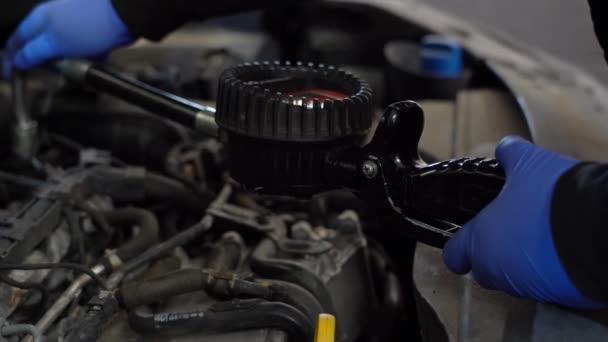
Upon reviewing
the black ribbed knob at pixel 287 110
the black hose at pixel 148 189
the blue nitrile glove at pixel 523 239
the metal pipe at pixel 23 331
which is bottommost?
the black hose at pixel 148 189

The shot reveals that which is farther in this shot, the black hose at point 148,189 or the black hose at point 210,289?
the black hose at point 148,189

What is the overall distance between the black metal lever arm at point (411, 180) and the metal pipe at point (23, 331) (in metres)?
0.35

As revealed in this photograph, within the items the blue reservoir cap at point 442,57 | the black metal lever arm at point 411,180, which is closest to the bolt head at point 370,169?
the black metal lever arm at point 411,180

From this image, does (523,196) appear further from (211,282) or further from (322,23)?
(322,23)

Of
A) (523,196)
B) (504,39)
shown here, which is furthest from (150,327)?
(504,39)

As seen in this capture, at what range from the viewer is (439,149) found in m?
1.24

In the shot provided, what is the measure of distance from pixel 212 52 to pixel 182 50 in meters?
0.11

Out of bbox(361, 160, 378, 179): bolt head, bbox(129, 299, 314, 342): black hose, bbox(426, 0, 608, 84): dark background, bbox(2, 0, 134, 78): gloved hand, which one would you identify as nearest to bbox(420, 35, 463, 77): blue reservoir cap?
bbox(2, 0, 134, 78): gloved hand

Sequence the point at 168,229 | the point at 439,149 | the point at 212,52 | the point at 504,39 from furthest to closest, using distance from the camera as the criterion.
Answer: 1. the point at 504,39
2. the point at 212,52
3. the point at 439,149
4. the point at 168,229

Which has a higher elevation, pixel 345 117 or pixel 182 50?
pixel 345 117

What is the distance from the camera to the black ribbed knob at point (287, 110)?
676 millimetres

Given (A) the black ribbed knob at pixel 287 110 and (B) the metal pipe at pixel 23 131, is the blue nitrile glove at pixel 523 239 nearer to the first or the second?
(A) the black ribbed knob at pixel 287 110

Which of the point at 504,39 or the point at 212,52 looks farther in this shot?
the point at 504,39

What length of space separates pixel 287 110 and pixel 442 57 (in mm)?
908
